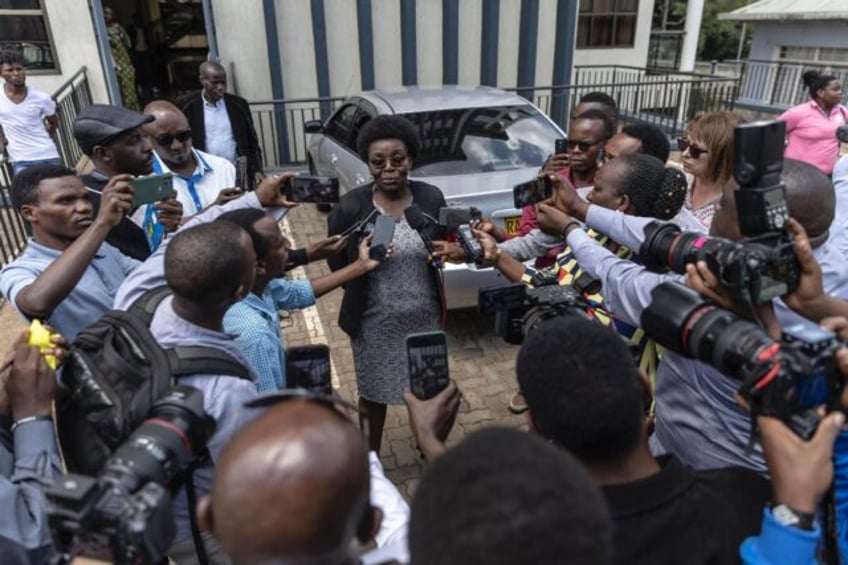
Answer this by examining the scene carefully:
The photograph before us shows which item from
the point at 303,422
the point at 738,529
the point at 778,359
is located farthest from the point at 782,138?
the point at 303,422

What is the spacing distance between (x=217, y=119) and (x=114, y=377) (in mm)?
4526

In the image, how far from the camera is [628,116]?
11.8m

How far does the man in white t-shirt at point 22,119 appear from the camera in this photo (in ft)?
20.7

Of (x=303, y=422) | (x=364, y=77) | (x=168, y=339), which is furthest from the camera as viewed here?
(x=364, y=77)

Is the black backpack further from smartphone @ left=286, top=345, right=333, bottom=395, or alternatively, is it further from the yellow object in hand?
smartphone @ left=286, top=345, right=333, bottom=395

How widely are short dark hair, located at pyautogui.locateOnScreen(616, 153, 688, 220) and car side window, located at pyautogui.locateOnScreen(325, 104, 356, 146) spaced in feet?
13.3

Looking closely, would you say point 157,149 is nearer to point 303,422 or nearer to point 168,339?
point 168,339

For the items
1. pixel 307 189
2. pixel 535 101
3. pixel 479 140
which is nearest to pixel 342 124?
pixel 479 140

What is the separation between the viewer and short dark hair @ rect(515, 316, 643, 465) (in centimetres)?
127

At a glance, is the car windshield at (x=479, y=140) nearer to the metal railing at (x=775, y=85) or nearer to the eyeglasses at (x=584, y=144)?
the eyeglasses at (x=584, y=144)

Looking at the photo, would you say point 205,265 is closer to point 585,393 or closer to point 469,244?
point 585,393

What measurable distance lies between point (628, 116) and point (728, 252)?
36.5 ft

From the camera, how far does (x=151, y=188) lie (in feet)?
9.42

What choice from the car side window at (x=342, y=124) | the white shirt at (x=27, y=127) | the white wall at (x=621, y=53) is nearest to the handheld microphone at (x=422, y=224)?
the car side window at (x=342, y=124)
